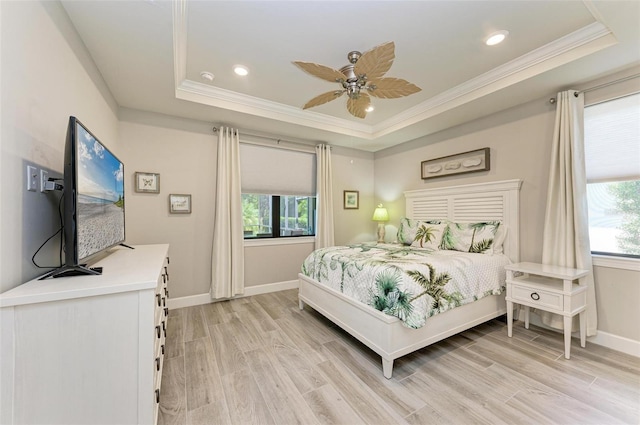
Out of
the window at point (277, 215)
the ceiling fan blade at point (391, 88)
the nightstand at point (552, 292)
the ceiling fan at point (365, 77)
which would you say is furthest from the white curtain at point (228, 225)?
the nightstand at point (552, 292)

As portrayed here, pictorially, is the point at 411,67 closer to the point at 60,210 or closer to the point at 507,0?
the point at 507,0

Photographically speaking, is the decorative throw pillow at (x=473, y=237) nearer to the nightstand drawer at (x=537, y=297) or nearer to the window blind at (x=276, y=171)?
the nightstand drawer at (x=537, y=297)

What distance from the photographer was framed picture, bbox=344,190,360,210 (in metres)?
4.63

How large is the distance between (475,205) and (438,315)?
5.93ft

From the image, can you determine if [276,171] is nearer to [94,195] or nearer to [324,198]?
[324,198]

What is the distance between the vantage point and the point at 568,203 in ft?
7.89

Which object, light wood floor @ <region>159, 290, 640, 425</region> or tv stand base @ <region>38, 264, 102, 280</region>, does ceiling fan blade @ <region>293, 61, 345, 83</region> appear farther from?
light wood floor @ <region>159, 290, 640, 425</region>

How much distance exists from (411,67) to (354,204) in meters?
2.59

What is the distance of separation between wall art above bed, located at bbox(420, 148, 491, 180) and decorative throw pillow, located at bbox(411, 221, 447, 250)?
2.67 ft

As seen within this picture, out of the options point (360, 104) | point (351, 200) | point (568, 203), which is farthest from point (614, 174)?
point (351, 200)

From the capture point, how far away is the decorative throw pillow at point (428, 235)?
3218 millimetres

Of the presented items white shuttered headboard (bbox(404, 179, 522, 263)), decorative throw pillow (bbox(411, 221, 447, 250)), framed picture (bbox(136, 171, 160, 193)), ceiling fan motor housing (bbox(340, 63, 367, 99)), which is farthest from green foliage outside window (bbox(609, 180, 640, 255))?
framed picture (bbox(136, 171, 160, 193))

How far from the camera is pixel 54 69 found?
146 cm

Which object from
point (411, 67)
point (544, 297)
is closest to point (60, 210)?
point (411, 67)
